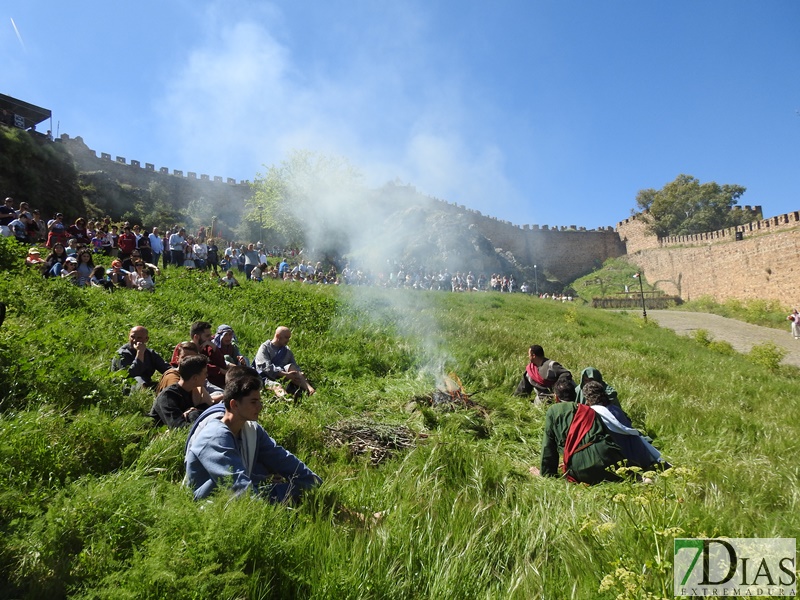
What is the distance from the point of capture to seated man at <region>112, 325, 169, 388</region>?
18.1ft

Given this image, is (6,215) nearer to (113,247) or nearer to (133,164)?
(113,247)

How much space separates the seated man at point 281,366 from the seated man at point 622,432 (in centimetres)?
368

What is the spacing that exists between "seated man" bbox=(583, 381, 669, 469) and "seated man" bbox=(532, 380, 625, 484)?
0.15 meters

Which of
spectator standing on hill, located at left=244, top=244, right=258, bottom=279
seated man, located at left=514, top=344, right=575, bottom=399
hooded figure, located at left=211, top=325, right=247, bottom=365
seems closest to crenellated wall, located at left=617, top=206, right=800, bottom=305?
seated man, located at left=514, top=344, right=575, bottom=399

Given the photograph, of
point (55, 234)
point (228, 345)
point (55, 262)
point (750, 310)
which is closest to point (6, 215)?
point (55, 234)

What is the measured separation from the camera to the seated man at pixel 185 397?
438 cm

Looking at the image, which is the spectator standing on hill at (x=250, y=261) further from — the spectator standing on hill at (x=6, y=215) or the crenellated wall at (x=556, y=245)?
the crenellated wall at (x=556, y=245)

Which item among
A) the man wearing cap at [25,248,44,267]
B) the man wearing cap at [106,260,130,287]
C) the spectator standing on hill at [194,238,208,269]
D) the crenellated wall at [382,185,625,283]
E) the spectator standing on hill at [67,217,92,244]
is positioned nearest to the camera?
the man wearing cap at [25,248,44,267]

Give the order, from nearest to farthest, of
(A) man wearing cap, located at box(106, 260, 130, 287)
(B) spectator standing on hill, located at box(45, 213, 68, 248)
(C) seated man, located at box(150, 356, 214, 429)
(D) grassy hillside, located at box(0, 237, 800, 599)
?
1. (D) grassy hillside, located at box(0, 237, 800, 599)
2. (C) seated man, located at box(150, 356, 214, 429)
3. (A) man wearing cap, located at box(106, 260, 130, 287)
4. (B) spectator standing on hill, located at box(45, 213, 68, 248)

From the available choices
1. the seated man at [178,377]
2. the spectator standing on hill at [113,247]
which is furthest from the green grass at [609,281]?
the seated man at [178,377]

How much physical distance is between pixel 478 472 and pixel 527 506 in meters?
0.62

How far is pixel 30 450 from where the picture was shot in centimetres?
318

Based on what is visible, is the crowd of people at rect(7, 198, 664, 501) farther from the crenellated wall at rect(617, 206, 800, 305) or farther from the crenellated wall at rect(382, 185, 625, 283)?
the crenellated wall at rect(382, 185, 625, 283)

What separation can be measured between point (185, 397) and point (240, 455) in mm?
1786
